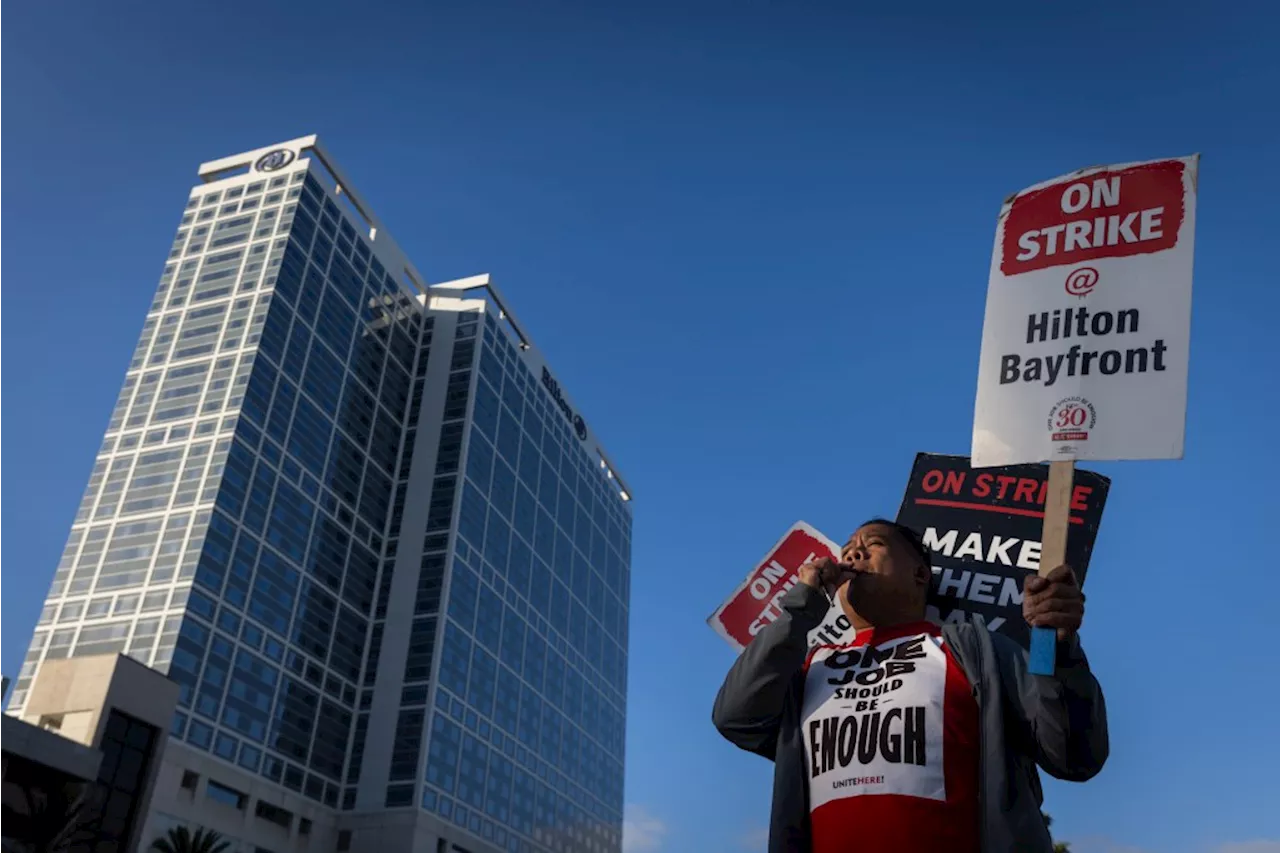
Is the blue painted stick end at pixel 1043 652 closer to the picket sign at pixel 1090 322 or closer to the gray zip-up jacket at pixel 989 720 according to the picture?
the gray zip-up jacket at pixel 989 720

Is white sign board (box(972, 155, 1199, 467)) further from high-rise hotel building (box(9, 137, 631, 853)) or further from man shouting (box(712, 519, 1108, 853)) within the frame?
high-rise hotel building (box(9, 137, 631, 853))

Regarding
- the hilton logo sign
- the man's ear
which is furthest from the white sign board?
the hilton logo sign

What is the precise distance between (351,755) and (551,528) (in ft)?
117

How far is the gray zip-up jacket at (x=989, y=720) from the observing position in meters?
3.32

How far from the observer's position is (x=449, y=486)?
295 feet

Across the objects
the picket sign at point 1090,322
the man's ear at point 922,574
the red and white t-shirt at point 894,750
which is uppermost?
the picket sign at point 1090,322

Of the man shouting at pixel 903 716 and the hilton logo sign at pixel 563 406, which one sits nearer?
the man shouting at pixel 903 716

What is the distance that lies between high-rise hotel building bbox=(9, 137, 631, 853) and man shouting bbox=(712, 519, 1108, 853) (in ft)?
200

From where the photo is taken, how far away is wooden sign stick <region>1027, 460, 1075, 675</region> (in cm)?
326

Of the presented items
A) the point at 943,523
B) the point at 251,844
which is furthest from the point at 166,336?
the point at 943,523

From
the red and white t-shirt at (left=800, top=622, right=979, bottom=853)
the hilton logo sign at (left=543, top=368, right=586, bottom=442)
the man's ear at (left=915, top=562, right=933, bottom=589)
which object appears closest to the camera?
Answer: the red and white t-shirt at (left=800, top=622, right=979, bottom=853)

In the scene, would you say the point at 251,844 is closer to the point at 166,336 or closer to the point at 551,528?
the point at 166,336

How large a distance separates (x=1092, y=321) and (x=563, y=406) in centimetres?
11412

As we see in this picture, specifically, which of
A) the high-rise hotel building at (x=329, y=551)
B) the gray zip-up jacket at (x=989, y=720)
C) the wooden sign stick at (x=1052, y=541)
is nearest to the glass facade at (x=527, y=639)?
the high-rise hotel building at (x=329, y=551)
